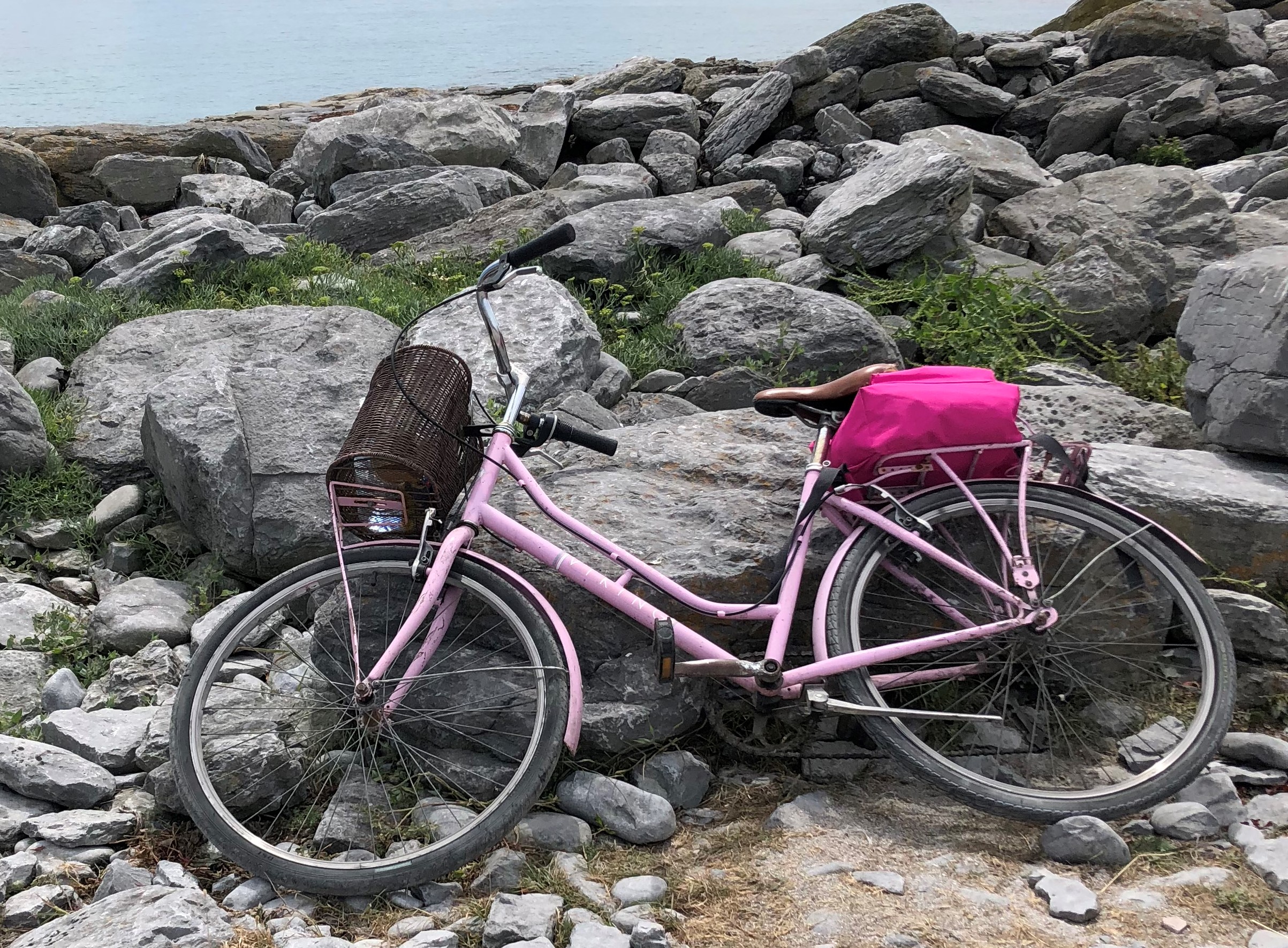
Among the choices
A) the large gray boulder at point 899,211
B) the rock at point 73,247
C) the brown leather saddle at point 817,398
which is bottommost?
the rock at point 73,247

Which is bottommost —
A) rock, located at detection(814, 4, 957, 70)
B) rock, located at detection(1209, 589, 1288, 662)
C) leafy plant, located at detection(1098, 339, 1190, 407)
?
rock, located at detection(1209, 589, 1288, 662)

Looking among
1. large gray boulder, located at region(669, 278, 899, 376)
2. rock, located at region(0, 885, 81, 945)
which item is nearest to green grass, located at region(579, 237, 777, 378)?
large gray boulder, located at region(669, 278, 899, 376)

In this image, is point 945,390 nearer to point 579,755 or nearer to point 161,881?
point 579,755

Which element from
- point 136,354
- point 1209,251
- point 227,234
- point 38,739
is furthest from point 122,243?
point 1209,251

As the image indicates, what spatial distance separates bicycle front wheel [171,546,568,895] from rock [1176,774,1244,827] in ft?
7.20

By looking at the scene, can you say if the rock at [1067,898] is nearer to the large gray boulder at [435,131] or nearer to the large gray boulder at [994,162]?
the large gray boulder at [994,162]

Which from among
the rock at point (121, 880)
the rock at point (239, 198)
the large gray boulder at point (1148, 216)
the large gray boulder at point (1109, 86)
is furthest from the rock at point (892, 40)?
the rock at point (121, 880)

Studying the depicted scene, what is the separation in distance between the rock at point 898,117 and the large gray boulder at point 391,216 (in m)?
9.25

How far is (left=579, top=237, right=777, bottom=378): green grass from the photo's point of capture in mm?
7301

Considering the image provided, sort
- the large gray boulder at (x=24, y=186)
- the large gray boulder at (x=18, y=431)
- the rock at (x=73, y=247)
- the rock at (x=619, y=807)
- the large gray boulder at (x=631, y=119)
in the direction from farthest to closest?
the large gray boulder at (x=631, y=119) → the large gray boulder at (x=24, y=186) → the rock at (x=73, y=247) → the large gray boulder at (x=18, y=431) → the rock at (x=619, y=807)

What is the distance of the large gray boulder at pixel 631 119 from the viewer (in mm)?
16219

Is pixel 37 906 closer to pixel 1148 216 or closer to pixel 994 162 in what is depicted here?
pixel 1148 216

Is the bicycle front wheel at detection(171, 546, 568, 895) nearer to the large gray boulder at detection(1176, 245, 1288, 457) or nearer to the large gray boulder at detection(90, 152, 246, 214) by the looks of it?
the large gray boulder at detection(1176, 245, 1288, 457)

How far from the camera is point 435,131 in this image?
47.3 feet
